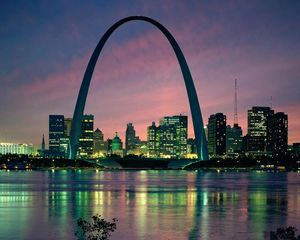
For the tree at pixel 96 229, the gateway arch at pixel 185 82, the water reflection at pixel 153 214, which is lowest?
the water reflection at pixel 153 214

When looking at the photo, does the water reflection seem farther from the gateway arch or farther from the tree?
the gateway arch

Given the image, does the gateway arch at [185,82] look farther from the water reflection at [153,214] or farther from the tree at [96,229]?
the tree at [96,229]

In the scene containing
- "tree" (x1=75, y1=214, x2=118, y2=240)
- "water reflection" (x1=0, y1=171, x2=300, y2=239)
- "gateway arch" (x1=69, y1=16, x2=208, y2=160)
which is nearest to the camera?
"tree" (x1=75, y1=214, x2=118, y2=240)

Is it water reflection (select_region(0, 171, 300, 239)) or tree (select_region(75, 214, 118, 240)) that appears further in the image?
water reflection (select_region(0, 171, 300, 239))

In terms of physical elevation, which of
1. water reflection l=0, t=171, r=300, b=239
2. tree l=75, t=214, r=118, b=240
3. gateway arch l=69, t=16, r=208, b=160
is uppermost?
gateway arch l=69, t=16, r=208, b=160

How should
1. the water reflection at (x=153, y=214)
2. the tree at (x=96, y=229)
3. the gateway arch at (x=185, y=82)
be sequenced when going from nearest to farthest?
the tree at (x=96, y=229)
the water reflection at (x=153, y=214)
the gateway arch at (x=185, y=82)

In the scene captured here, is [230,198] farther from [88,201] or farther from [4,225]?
[4,225]

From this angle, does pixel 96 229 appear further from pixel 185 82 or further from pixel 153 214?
pixel 185 82

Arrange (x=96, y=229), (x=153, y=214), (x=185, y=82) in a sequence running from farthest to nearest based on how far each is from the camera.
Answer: (x=185, y=82), (x=153, y=214), (x=96, y=229)

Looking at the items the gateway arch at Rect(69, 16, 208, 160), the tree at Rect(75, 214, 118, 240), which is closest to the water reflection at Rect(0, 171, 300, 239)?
the tree at Rect(75, 214, 118, 240)

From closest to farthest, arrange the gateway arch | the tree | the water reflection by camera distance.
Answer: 1. the tree
2. the water reflection
3. the gateway arch

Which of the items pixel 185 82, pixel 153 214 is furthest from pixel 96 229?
pixel 185 82

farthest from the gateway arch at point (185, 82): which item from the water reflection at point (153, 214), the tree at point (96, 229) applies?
the tree at point (96, 229)

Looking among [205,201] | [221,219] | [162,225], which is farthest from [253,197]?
[162,225]
